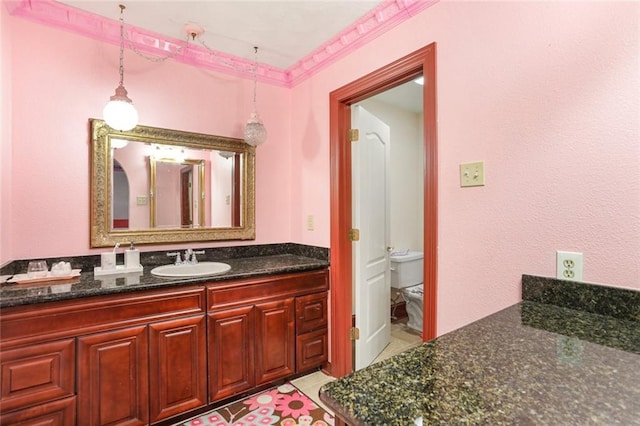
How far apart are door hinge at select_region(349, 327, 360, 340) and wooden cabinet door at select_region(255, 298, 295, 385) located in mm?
440

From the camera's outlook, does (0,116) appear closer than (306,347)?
Yes

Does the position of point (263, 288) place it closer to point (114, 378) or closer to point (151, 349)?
point (151, 349)

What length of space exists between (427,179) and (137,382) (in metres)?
1.86

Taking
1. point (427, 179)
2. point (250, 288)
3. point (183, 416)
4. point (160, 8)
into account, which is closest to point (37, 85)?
point (160, 8)

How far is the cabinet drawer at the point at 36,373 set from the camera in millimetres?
1306

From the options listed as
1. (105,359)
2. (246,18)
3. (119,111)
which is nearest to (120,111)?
(119,111)

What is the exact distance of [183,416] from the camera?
176cm

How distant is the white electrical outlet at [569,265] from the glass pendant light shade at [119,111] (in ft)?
7.51

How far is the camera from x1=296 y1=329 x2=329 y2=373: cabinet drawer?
2191 mm

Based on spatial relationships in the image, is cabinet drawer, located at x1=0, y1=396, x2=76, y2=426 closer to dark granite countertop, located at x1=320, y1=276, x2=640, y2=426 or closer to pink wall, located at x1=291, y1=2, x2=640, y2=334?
dark granite countertop, located at x1=320, y1=276, x2=640, y2=426

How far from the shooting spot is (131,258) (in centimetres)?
192

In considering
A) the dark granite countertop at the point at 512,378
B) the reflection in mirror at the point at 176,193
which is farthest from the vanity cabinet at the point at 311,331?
the dark granite countertop at the point at 512,378

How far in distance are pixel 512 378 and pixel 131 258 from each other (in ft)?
6.64

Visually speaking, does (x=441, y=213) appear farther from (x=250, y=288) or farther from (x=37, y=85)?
(x=37, y=85)
